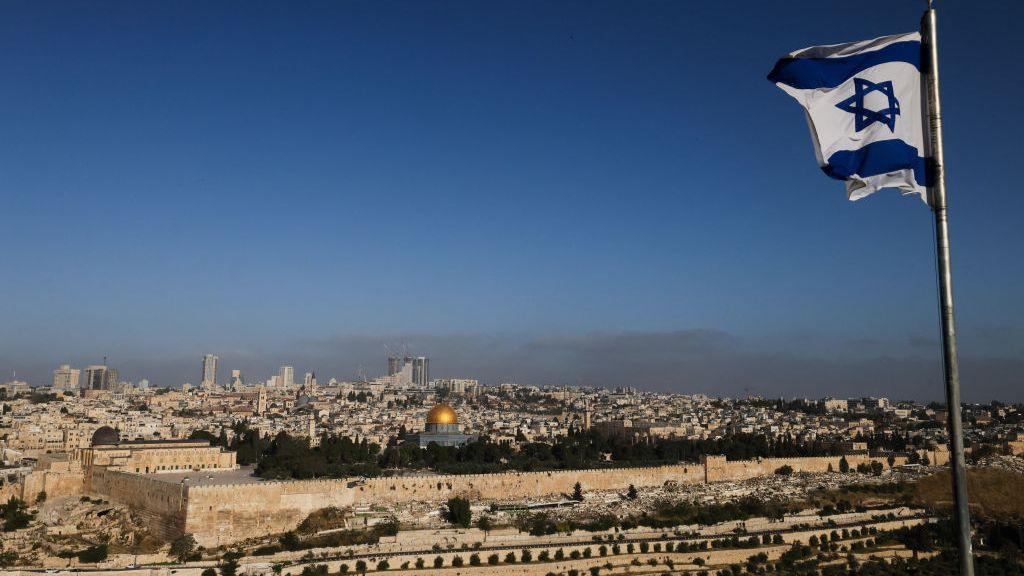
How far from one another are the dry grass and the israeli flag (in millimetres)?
27668

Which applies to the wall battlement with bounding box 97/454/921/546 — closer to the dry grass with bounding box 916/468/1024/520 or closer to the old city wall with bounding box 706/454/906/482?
the old city wall with bounding box 706/454/906/482

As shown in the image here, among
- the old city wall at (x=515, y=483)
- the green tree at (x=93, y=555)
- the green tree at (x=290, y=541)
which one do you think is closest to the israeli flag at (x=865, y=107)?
the green tree at (x=290, y=541)

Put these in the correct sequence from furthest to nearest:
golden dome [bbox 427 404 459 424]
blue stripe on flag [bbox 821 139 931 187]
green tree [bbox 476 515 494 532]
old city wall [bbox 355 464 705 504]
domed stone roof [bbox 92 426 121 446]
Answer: golden dome [bbox 427 404 459 424] → domed stone roof [bbox 92 426 121 446] → old city wall [bbox 355 464 705 504] → green tree [bbox 476 515 494 532] → blue stripe on flag [bbox 821 139 931 187]

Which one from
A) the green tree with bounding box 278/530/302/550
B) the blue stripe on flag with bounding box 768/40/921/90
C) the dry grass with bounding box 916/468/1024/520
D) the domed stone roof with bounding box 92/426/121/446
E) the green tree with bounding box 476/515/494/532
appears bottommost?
the green tree with bounding box 278/530/302/550

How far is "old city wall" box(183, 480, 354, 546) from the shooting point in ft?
77.1

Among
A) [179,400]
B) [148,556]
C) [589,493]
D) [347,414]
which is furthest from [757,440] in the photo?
[179,400]

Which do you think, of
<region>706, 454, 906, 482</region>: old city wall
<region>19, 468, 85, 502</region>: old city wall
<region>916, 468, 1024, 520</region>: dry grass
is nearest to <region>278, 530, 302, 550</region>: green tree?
<region>19, 468, 85, 502</region>: old city wall

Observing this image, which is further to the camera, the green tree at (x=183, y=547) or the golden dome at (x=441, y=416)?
the golden dome at (x=441, y=416)

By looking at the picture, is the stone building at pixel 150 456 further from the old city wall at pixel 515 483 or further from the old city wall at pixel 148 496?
the old city wall at pixel 515 483

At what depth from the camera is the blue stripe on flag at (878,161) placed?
466 cm

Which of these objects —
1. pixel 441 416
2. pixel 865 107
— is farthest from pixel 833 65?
pixel 441 416

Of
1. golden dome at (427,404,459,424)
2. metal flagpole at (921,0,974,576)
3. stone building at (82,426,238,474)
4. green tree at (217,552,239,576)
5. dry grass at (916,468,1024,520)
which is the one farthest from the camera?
golden dome at (427,404,459,424)

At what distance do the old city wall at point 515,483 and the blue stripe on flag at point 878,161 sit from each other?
2467 centimetres

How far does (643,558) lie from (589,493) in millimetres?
10499
